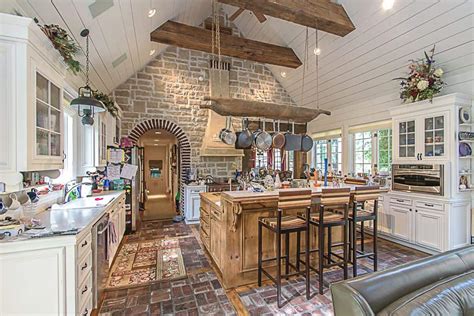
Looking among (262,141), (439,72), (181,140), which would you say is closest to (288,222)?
(262,141)

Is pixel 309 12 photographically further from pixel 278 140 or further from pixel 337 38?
pixel 278 140

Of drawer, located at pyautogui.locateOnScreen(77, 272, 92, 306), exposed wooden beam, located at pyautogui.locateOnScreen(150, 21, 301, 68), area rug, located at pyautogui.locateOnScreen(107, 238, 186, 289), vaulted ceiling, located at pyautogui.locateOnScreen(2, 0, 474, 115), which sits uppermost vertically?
exposed wooden beam, located at pyautogui.locateOnScreen(150, 21, 301, 68)

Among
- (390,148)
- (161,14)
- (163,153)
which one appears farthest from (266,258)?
(163,153)

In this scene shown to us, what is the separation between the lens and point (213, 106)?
8.84 feet

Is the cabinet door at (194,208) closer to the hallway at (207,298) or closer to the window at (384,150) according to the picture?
the hallway at (207,298)

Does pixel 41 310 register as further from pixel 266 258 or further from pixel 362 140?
pixel 362 140

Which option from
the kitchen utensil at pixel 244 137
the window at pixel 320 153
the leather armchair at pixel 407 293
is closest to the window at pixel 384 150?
the window at pixel 320 153

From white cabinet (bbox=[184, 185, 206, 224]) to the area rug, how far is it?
121 cm

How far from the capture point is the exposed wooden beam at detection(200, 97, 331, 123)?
106 inches

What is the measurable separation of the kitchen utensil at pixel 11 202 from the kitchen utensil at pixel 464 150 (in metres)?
5.34

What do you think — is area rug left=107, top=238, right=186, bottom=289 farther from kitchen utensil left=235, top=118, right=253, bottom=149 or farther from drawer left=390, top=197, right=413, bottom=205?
drawer left=390, top=197, right=413, bottom=205

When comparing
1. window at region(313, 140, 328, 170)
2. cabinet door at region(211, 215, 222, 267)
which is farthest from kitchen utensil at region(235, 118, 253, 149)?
window at region(313, 140, 328, 170)

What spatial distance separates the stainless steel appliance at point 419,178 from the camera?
3451 millimetres

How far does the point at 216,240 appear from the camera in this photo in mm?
3020
